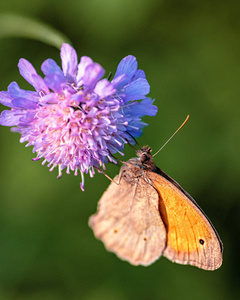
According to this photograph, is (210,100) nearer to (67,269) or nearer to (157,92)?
(157,92)

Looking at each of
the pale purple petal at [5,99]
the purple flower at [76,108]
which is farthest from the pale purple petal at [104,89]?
the pale purple petal at [5,99]

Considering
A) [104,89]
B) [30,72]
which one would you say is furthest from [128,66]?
[30,72]

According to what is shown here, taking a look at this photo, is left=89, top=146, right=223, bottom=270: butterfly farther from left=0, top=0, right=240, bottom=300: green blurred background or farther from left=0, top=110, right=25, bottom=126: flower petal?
left=0, top=0, right=240, bottom=300: green blurred background

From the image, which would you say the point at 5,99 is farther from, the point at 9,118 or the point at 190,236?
the point at 190,236

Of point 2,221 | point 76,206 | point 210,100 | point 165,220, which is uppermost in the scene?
point 210,100

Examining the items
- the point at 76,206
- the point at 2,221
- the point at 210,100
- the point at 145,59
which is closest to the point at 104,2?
the point at 145,59

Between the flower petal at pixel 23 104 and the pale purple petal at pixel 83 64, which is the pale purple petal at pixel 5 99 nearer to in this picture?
the flower petal at pixel 23 104
